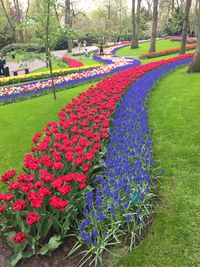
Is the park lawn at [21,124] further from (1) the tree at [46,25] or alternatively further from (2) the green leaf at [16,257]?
(2) the green leaf at [16,257]

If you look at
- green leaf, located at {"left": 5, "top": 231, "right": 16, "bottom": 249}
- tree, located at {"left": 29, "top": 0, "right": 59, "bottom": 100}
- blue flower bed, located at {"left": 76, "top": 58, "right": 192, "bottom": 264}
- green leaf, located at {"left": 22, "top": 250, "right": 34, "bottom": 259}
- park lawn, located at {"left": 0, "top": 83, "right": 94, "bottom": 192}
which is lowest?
park lawn, located at {"left": 0, "top": 83, "right": 94, "bottom": 192}

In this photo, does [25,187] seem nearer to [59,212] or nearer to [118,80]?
[59,212]

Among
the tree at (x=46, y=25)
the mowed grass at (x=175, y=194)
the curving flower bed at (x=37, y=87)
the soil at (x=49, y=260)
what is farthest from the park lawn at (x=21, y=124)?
the mowed grass at (x=175, y=194)

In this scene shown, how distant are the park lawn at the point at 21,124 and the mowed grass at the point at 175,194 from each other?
118 inches

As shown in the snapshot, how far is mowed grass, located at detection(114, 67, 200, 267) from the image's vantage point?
3.21 meters

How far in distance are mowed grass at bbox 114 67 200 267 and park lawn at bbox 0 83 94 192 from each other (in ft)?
9.87

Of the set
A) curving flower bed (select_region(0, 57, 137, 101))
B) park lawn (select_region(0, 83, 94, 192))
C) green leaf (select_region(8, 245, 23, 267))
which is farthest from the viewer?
curving flower bed (select_region(0, 57, 137, 101))

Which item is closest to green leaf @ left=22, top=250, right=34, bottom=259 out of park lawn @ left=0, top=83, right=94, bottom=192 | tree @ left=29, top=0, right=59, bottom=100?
park lawn @ left=0, top=83, right=94, bottom=192

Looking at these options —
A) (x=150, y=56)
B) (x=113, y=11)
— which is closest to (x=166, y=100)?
(x=150, y=56)

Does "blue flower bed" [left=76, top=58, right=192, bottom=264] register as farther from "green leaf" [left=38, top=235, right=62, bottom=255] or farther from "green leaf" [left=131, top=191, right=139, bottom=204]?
"green leaf" [left=38, top=235, right=62, bottom=255]

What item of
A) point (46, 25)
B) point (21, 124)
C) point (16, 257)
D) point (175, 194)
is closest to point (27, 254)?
point (16, 257)

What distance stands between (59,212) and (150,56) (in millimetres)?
22642

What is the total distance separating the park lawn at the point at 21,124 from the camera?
Result: 20.2 feet

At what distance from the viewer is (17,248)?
315 cm
